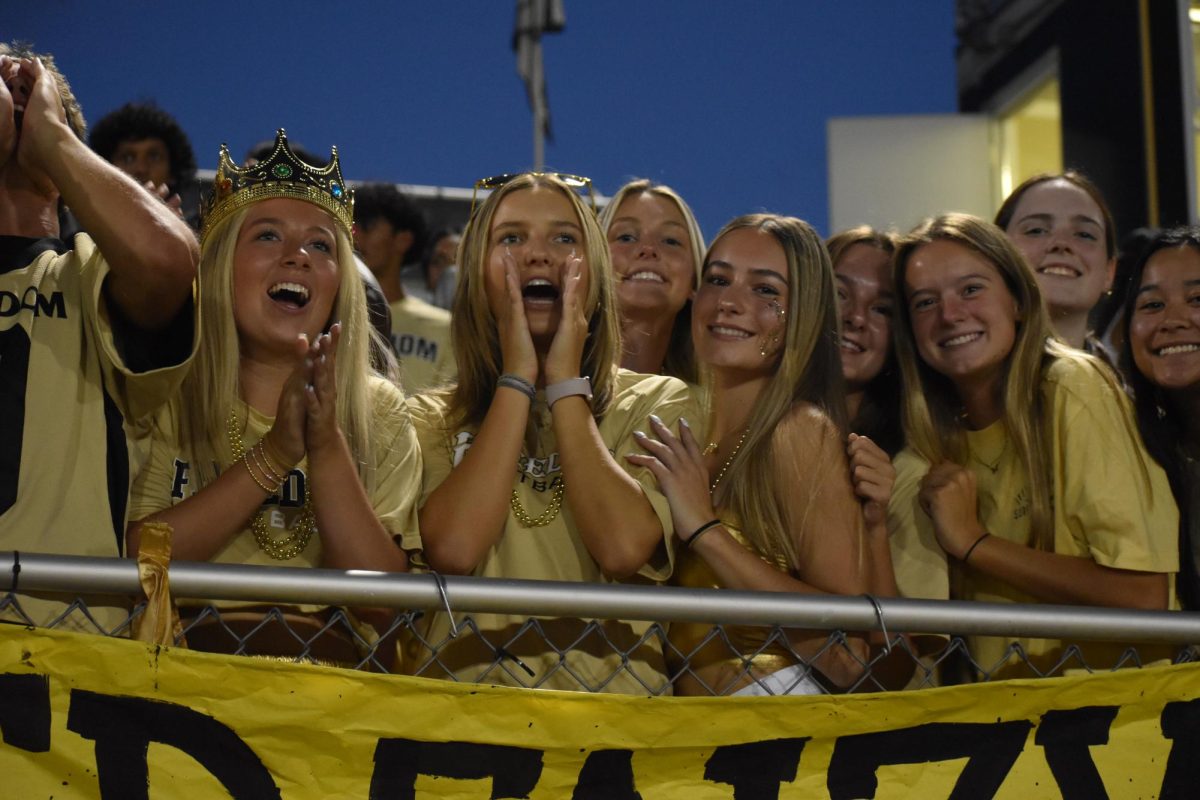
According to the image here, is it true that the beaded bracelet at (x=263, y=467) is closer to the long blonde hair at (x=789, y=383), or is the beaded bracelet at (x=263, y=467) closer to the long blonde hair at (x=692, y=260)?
the long blonde hair at (x=789, y=383)

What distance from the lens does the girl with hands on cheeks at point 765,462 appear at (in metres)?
2.81

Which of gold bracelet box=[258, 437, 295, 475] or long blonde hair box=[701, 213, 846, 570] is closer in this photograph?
gold bracelet box=[258, 437, 295, 475]

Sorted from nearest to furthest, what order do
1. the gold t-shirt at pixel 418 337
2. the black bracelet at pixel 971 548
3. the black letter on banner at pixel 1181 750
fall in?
1. the black letter on banner at pixel 1181 750
2. the black bracelet at pixel 971 548
3. the gold t-shirt at pixel 418 337

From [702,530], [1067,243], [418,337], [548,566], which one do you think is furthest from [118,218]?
[418,337]

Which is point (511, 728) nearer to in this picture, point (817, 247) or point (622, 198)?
point (817, 247)

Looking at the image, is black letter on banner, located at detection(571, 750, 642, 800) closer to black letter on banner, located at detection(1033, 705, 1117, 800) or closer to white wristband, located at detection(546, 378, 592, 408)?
black letter on banner, located at detection(1033, 705, 1117, 800)

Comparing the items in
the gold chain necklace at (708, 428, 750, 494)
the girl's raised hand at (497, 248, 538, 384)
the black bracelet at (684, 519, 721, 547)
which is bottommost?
the black bracelet at (684, 519, 721, 547)

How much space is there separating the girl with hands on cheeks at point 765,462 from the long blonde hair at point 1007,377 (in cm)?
32

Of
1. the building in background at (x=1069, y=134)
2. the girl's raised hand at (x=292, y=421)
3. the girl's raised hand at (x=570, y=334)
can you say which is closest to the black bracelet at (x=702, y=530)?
the girl's raised hand at (x=570, y=334)

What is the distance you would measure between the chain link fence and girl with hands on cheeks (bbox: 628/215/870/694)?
0.01m

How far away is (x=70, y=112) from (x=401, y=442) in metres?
0.90

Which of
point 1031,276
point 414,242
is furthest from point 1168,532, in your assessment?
point 414,242

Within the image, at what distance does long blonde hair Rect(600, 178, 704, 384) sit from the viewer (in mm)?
3994

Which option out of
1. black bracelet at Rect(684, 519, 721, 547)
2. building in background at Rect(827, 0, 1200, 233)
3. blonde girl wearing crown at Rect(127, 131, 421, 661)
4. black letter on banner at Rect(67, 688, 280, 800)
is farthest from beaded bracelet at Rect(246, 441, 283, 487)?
building in background at Rect(827, 0, 1200, 233)
